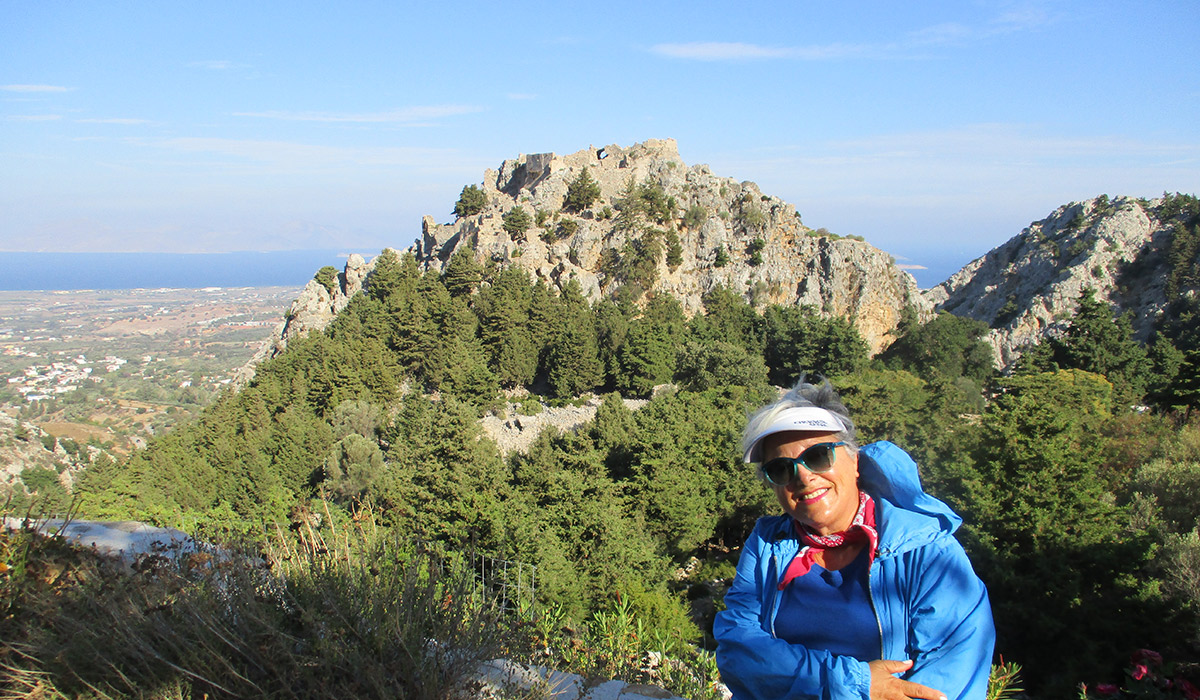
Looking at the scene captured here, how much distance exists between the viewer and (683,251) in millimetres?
44094

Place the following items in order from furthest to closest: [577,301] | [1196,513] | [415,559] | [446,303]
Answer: [577,301]
[446,303]
[1196,513]
[415,559]

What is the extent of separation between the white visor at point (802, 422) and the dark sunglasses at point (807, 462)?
5 centimetres

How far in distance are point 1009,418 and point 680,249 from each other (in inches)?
1250

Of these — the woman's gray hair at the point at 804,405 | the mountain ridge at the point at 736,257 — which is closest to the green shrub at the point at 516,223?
the mountain ridge at the point at 736,257

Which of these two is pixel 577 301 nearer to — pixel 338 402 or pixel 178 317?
pixel 338 402

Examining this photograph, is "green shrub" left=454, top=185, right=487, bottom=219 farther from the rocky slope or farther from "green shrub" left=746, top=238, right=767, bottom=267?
"green shrub" left=746, top=238, right=767, bottom=267

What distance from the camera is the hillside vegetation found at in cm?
1041

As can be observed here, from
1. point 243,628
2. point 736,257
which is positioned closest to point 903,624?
point 243,628

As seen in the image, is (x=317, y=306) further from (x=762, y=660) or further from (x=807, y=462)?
(x=762, y=660)

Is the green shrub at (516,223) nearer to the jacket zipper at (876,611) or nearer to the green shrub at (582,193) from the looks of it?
the green shrub at (582,193)

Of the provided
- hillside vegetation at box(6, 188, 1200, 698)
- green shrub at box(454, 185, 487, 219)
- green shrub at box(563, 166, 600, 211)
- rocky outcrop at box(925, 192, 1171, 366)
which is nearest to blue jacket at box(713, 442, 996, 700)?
hillside vegetation at box(6, 188, 1200, 698)

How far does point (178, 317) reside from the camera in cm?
12456

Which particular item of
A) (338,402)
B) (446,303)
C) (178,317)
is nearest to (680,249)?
(446,303)

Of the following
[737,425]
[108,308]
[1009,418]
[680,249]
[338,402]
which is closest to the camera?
[1009,418]
